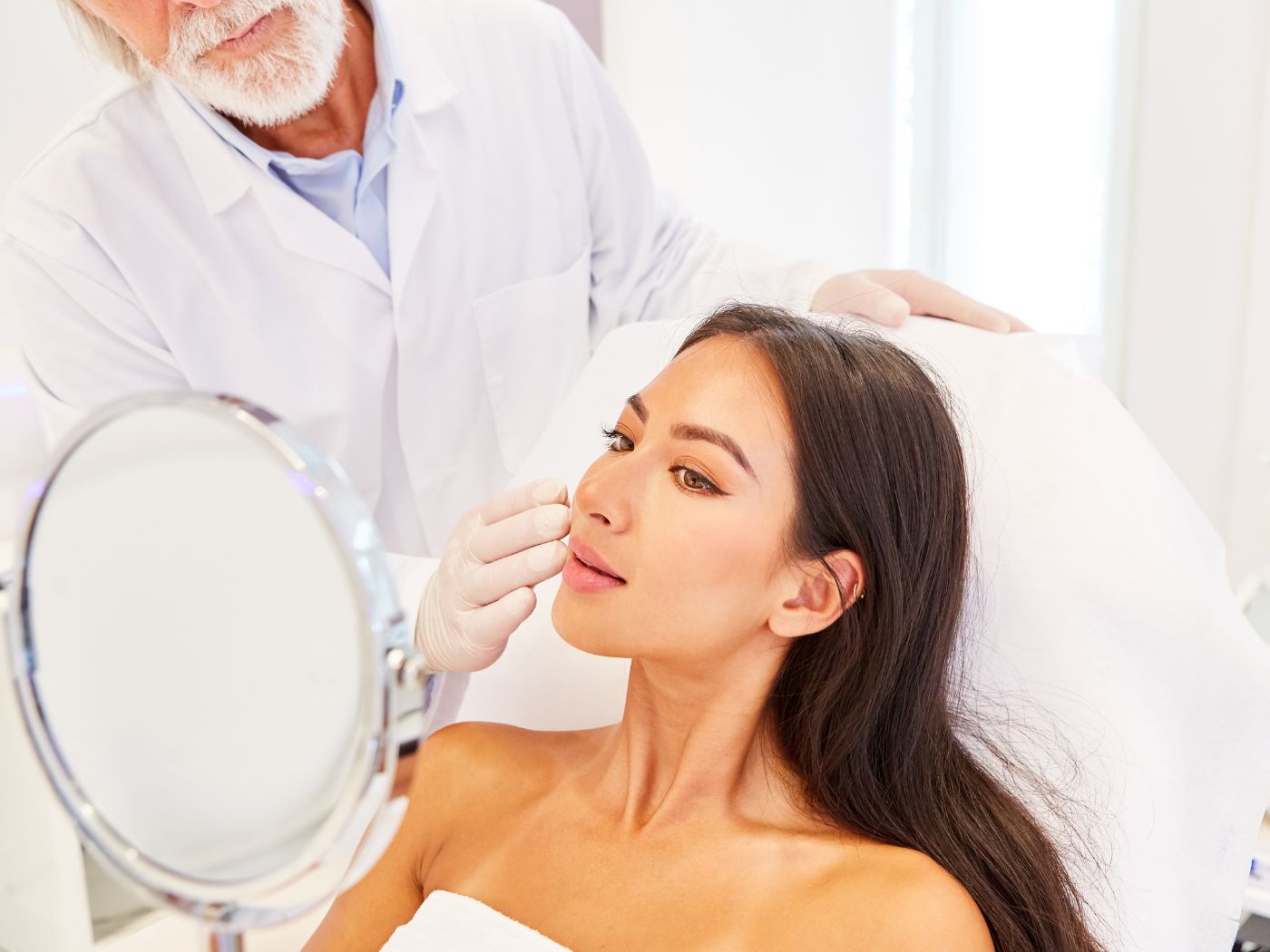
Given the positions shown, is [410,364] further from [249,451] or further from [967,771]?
[249,451]

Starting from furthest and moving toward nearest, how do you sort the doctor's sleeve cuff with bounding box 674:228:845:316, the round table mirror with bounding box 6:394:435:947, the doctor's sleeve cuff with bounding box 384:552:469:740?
the doctor's sleeve cuff with bounding box 674:228:845:316 → the doctor's sleeve cuff with bounding box 384:552:469:740 → the round table mirror with bounding box 6:394:435:947

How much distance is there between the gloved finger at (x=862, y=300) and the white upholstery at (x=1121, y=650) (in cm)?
17

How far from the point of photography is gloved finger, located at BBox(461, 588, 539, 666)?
114 centimetres

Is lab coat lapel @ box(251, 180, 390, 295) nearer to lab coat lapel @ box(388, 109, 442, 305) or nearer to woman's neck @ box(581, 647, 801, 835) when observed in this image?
lab coat lapel @ box(388, 109, 442, 305)

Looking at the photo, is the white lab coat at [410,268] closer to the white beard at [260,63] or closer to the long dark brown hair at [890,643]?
the white beard at [260,63]

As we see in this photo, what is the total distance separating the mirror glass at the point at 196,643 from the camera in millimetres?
525

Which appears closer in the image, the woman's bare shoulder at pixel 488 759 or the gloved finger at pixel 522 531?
the gloved finger at pixel 522 531

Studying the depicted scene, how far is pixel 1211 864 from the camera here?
1248 millimetres

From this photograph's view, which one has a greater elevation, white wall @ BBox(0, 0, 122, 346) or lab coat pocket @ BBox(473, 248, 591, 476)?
white wall @ BBox(0, 0, 122, 346)

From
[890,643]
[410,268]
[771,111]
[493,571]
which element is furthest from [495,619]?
[771,111]

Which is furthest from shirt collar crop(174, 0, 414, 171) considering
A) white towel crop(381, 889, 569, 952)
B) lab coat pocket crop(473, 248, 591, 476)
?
white towel crop(381, 889, 569, 952)

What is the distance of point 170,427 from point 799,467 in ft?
2.30

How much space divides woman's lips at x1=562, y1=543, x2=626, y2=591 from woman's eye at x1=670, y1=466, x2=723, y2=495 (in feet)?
0.36

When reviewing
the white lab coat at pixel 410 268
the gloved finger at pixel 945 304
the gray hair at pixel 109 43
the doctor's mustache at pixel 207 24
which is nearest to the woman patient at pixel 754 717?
the white lab coat at pixel 410 268
